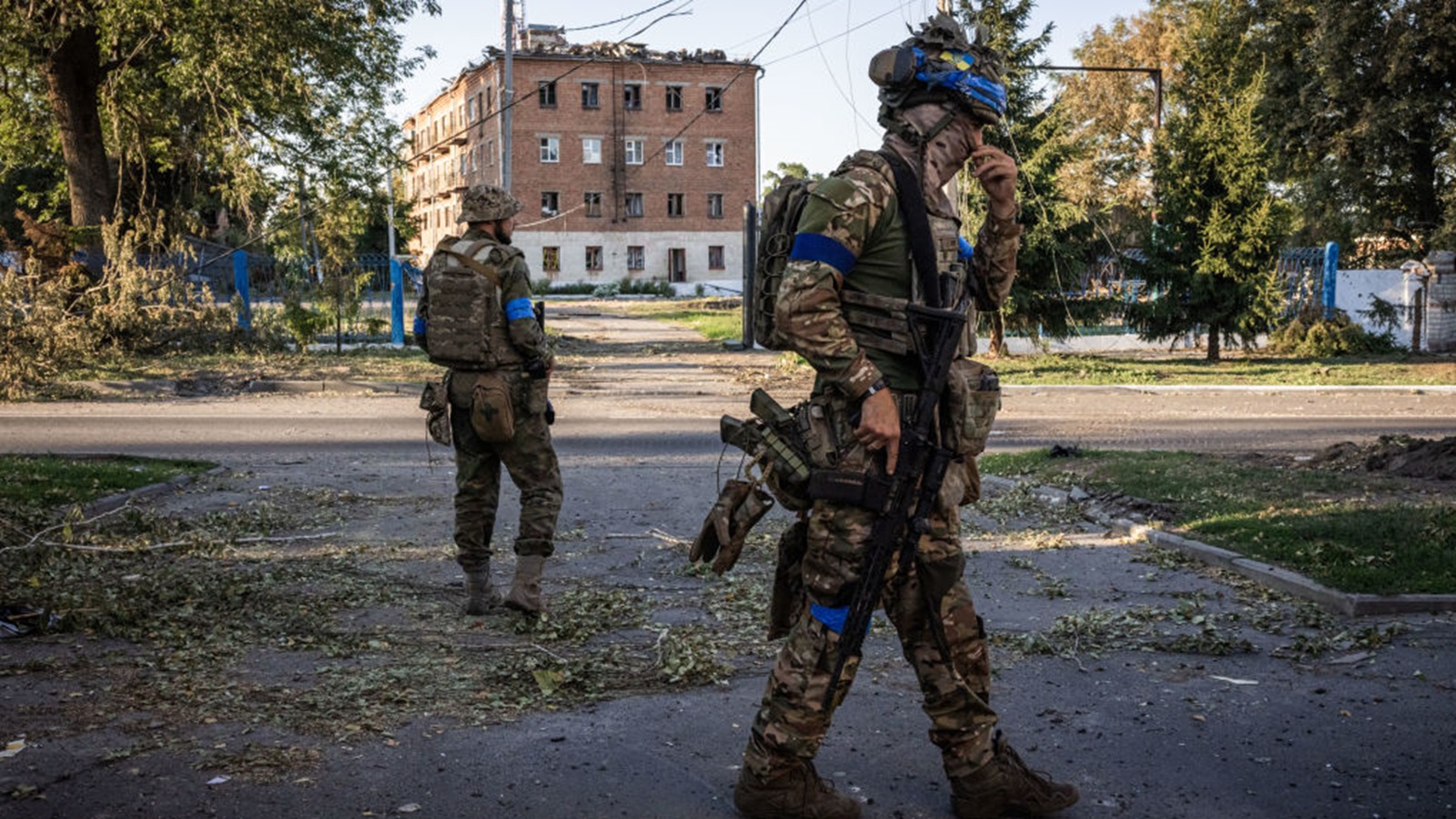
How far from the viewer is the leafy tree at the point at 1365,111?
1079 inches

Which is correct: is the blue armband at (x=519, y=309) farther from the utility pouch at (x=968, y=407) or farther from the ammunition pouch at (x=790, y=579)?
the utility pouch at (x=968, y=407)

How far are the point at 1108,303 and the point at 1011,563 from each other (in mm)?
15173

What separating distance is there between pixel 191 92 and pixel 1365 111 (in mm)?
25483

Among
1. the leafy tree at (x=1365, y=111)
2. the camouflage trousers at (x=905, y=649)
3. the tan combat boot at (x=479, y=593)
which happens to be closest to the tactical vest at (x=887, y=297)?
the camouflage trousers at (x=905, y=649)

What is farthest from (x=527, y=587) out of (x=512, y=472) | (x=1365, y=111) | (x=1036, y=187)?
(x=1365, y=111)

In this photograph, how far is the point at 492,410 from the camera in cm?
593

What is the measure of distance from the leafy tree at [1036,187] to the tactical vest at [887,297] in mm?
16418

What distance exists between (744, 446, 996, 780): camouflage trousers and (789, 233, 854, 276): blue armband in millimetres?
Answer: 729

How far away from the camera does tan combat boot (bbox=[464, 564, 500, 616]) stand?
6215 millimetres

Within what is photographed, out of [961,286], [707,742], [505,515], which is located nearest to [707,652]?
[707,742]

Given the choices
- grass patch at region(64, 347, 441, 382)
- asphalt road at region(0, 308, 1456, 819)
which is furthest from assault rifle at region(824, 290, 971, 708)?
grass patch at region(64, 347, 441, 382)

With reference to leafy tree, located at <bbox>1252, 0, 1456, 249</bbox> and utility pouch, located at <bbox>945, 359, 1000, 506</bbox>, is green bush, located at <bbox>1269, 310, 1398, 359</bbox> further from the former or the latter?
utility pouch, located at <bbox>945, 359, 1000, 506</bbox>

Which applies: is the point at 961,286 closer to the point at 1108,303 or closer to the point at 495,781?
the point at 495,781

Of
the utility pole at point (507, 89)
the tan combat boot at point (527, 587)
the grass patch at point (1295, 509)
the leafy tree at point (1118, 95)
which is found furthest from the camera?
the leafy tree at point (1118, 95)
